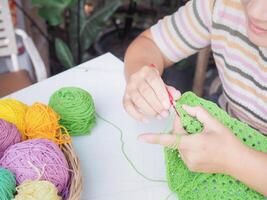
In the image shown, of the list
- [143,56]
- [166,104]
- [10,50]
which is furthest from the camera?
[10,50]

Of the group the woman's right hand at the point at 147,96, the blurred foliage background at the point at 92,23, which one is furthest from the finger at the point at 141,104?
the blurred foliage background at the point at 92,23

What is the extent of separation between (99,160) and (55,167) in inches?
6.5

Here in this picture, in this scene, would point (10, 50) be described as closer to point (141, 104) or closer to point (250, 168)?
point (141, 104)

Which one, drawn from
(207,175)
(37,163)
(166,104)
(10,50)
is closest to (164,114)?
(166,104)

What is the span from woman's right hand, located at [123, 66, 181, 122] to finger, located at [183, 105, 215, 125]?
6 centimetres

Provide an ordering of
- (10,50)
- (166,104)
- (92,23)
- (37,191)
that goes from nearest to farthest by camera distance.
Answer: (37,191), (166,104), (10,50), (92,23)

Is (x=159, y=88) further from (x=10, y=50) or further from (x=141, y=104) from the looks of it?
(x=10, y=50)

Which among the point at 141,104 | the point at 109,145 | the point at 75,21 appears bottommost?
the point at 75,21

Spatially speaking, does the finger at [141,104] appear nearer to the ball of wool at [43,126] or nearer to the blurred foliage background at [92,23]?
the ball of wool at [43,126]

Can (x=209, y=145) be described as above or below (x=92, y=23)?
above

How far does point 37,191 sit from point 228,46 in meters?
0.53

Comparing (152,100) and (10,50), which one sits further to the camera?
(10,50)

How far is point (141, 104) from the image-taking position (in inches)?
30.7

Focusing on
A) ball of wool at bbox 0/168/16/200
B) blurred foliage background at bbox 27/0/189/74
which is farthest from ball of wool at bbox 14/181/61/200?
blurred foliage background at bbox 27/0/189/74
